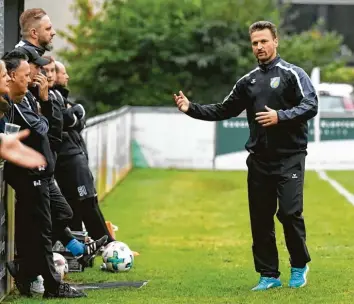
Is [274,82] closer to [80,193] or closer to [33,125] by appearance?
[33,125]

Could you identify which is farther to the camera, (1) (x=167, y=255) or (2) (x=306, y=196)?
(2) (x=306, y=196)

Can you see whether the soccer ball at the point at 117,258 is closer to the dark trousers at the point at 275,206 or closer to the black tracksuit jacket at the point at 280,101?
the dark trousers at the point at 275,206

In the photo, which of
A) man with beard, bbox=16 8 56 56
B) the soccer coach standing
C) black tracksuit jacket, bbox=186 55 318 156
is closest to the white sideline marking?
the soccer coach standing

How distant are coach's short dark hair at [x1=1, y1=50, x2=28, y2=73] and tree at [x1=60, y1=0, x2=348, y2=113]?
899 inches

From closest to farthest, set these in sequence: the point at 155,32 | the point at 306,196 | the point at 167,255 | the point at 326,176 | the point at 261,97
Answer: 1. the point at 261,97
2. the point at 167,255
3. the point at 306,196
4. the point at 326,176
5. the point at 155,32

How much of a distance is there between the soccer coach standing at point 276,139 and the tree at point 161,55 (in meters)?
22.0

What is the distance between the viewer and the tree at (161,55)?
3192 centimetres

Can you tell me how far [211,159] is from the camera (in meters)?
28.5

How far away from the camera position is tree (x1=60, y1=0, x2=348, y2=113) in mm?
31922

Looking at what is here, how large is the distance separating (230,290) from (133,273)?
1815 millimetres

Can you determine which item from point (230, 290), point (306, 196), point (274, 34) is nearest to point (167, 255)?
point (230, 290)

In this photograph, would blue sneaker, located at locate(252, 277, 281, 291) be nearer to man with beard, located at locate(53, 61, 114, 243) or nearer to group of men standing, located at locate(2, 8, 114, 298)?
group of men standing, located at locate(2, 8, 114, 298)

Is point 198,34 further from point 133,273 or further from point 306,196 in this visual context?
point 133,273

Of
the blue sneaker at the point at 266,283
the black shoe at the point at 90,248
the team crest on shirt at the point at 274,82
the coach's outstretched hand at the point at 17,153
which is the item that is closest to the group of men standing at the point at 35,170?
the black shoe at the point at 90,248
